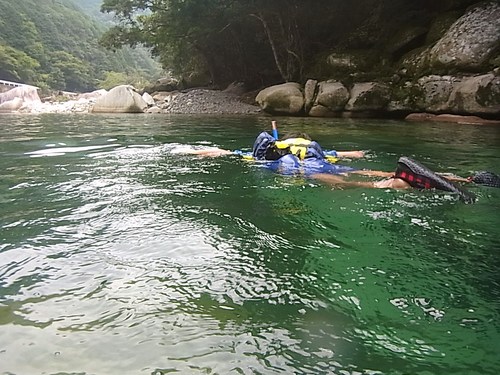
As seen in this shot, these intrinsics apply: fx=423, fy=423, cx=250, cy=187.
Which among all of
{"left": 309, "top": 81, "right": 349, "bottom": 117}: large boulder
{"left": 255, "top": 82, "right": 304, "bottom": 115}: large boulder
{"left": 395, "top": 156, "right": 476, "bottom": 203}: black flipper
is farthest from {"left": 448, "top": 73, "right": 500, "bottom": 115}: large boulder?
{"left": 395, "top": 156, "right": 476, "bottom": 203}: black flipper

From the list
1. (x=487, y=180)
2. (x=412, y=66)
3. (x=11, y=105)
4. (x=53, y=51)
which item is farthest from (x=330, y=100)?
(x=53, y=51)

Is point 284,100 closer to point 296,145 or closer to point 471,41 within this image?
point 471,41

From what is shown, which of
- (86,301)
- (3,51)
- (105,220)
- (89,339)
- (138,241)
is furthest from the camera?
(3,51)

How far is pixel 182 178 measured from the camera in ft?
16.7

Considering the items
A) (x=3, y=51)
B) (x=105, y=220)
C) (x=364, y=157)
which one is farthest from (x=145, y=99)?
(x=3, y=51)

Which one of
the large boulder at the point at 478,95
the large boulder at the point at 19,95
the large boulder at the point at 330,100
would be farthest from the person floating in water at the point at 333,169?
the large boulder at the point at 19,95

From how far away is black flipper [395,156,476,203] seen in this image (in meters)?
3.99

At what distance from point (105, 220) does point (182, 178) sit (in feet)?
5.71

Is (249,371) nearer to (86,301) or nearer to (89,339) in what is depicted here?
(89,339)

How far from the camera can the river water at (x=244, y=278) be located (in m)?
1.70

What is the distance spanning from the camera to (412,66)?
1402cm

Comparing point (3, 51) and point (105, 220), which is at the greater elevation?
point (3, 51)

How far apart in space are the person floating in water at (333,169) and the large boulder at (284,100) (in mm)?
9444

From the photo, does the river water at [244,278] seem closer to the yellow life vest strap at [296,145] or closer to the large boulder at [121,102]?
the yellow life vest strap at [296,145]
